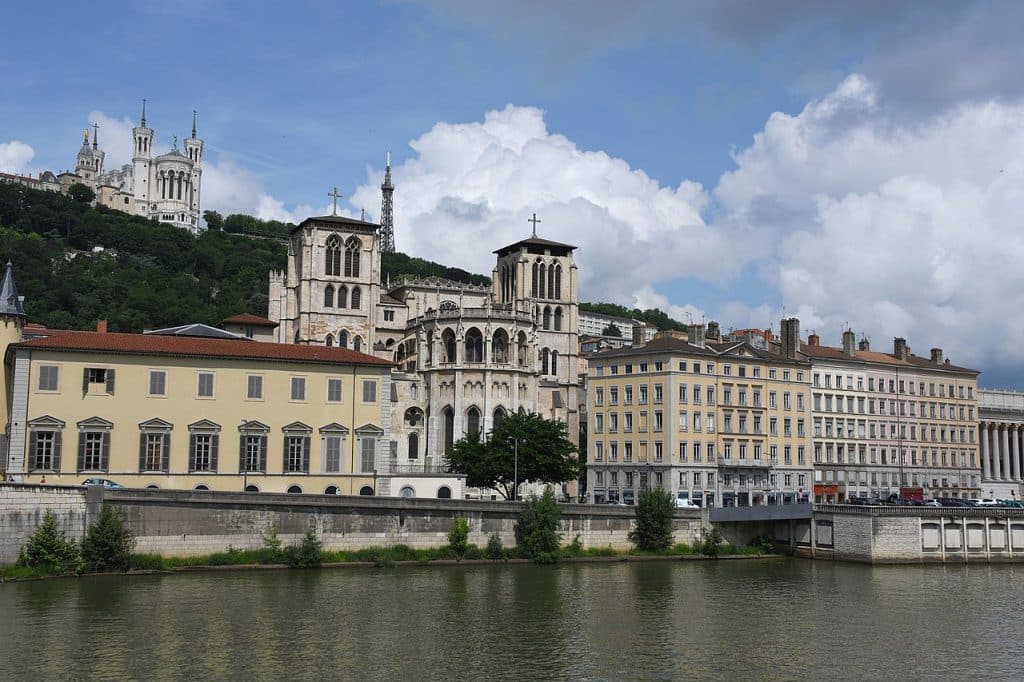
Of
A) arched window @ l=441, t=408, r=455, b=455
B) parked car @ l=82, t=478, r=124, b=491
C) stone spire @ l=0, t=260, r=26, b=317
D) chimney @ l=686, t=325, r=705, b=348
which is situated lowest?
parked car @ l=82, t=478, r=124, b=491

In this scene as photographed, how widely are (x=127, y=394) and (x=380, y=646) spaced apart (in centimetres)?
2910

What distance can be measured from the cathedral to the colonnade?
38.8 meters

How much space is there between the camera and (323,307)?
9912 cm

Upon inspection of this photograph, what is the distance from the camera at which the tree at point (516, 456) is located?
73.6m

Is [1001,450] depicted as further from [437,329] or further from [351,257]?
A: [351,257]

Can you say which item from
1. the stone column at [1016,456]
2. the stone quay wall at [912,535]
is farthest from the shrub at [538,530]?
the stone column at [1016,456]

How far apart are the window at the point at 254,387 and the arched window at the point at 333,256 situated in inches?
1513

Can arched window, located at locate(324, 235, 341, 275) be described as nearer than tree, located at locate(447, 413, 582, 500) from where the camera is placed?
No

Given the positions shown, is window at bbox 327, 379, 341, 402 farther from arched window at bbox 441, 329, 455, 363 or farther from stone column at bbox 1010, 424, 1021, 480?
stone column at bbox 1010, 424, 1021, 480

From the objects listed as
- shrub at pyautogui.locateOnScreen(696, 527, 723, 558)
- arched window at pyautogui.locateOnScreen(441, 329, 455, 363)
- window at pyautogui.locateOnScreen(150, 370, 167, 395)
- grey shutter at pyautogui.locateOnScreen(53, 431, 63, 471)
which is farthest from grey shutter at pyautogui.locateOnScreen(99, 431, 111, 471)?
arched window at pyautogui.locateOnScreen(441, 329, 455, 363)

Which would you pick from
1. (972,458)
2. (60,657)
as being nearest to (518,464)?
(60,657)

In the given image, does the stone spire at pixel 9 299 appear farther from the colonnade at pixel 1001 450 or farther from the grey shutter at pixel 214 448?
the colonnade at pixel 1001 450

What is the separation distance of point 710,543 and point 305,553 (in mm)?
23780

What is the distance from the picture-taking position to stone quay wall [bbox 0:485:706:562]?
50.7m
